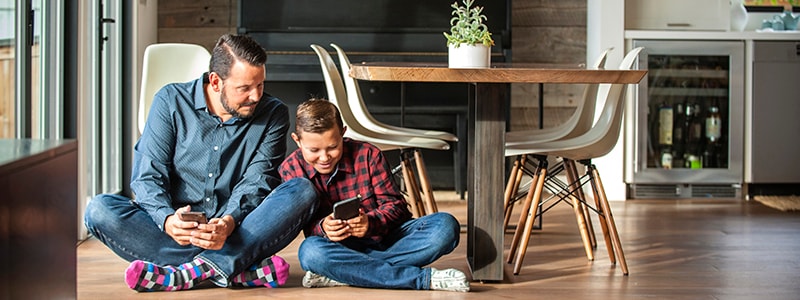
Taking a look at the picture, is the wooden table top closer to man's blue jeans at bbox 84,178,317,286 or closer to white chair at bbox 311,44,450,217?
man's blue jeans at bbox 84,178,317,286

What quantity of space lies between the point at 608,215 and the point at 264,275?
1171 mm

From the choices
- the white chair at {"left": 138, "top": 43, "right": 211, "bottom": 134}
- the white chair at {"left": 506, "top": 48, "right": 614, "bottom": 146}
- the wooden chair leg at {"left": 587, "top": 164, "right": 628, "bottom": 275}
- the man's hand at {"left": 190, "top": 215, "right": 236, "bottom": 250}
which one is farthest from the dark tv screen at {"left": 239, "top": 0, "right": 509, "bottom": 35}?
the man's hand at {"left": 190, "top": 215, "right": 236, "bottom": 250}

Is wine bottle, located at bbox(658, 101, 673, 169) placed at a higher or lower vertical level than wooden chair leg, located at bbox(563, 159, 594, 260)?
higher

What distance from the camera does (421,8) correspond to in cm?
545

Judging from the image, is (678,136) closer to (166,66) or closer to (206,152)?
(166,66)

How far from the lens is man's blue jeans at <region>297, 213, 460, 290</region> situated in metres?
2.99

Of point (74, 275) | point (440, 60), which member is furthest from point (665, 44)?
point (74, 275)

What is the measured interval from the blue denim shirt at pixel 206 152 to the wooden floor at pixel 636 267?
0.27 meters

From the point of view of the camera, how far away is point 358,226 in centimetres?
293

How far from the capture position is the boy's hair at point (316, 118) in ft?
9.58

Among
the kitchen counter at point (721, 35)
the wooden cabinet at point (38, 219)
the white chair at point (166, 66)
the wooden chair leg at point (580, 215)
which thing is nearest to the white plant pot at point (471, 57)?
the wooden chair leg at point (580, 215)

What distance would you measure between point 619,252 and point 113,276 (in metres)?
1.58

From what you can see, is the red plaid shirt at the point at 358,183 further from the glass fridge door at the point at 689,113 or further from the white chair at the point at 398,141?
the glass fridge door at the point at 689,113

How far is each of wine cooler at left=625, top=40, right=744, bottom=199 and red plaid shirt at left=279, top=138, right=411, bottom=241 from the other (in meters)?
2.68
